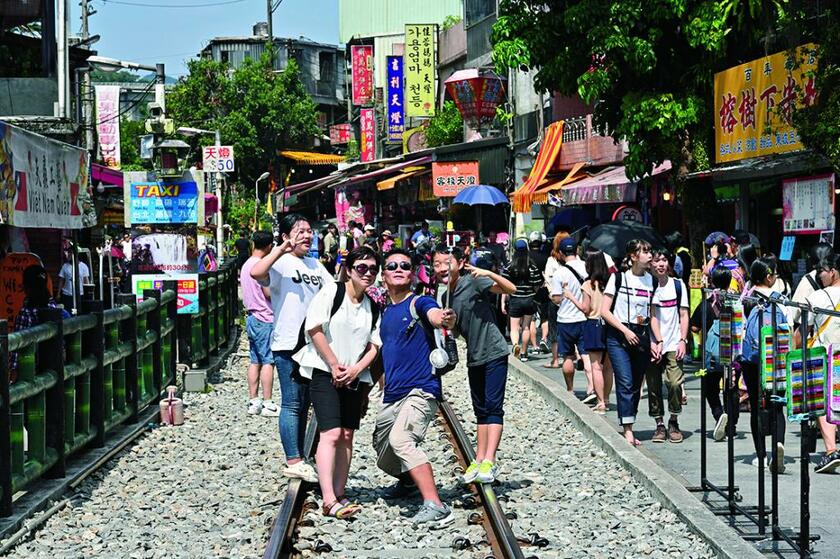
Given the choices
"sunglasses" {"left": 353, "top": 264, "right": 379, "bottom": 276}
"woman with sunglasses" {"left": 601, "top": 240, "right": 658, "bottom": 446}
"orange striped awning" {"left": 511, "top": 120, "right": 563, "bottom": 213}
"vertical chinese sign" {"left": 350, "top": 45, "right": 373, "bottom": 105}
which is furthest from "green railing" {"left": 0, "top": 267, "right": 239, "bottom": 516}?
"vertical chinese sign" {"left": 350, "top": 45, "right": 373, "bottom": 105}

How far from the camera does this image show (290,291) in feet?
33.3

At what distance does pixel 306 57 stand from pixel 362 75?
1788cm

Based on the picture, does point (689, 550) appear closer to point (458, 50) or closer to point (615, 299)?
point (615, 299)

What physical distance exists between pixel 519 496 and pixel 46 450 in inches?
142

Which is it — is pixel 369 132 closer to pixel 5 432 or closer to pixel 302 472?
pixel 302 472

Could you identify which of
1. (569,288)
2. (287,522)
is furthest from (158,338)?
(287,522)

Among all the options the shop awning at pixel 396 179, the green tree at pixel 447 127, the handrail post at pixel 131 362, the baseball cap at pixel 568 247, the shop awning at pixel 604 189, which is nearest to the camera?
the handrail post at pixel 131 362

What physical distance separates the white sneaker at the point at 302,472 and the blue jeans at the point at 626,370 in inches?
124

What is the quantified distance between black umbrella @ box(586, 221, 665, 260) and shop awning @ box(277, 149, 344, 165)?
46.9 meters

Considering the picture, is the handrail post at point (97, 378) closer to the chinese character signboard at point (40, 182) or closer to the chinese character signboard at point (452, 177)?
the chinese character signboard at point (40, 182)

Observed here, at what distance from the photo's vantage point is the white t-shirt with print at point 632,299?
11.3 m

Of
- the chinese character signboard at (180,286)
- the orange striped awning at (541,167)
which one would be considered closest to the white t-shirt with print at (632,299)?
the chinese character signboard at (180,286)

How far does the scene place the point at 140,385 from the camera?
13305 millimetres

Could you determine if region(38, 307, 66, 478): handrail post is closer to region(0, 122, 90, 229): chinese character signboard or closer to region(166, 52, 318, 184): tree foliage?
region(0, 122, 90, 229): chinese character signboard
